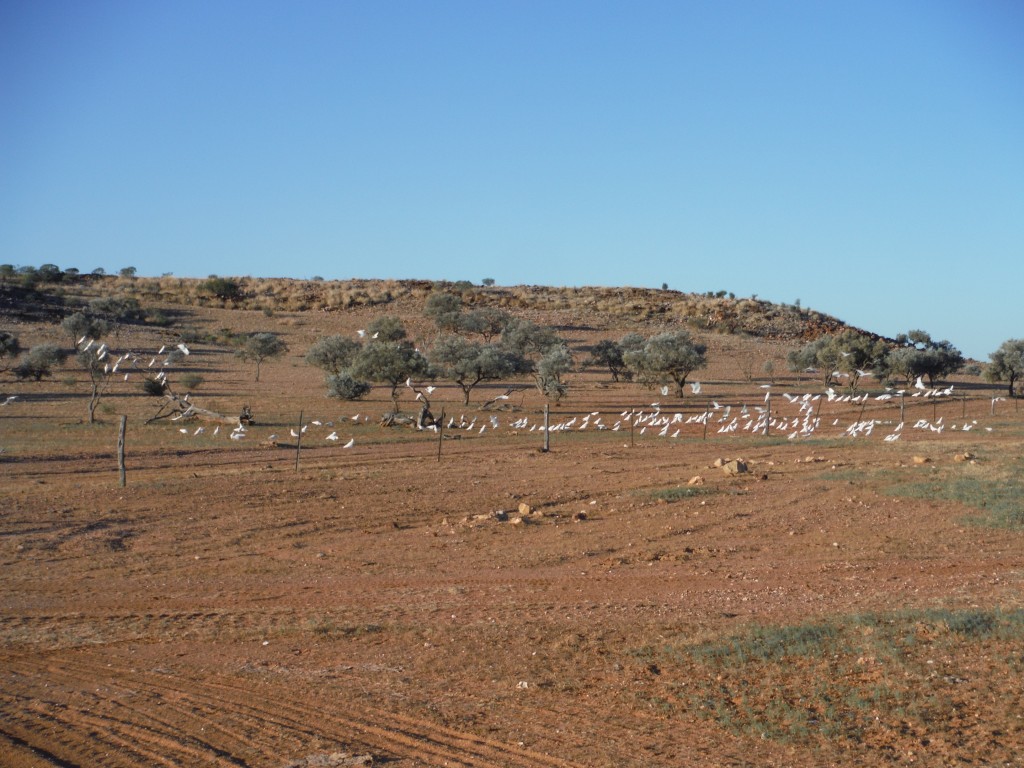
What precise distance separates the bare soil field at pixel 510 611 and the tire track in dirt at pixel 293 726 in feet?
0.11

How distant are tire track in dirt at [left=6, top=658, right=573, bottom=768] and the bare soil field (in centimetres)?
3

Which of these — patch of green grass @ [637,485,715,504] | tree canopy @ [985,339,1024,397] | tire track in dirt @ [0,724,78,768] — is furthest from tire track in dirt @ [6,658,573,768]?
tree canopy @ [985,339,1024,397]

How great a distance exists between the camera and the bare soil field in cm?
755

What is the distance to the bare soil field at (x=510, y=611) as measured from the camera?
7.55m

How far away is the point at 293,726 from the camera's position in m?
7.77

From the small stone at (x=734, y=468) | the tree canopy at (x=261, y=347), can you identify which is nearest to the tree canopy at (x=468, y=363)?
the tree canopy at (x=261, y=347)

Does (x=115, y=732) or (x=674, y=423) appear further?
(x=674, y=423)

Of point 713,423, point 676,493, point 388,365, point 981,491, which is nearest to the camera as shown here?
point 981,491

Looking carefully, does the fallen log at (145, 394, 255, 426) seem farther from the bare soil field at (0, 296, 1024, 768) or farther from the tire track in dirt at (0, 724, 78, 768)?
the tire track in dirt at (0, 724, 78, 768)

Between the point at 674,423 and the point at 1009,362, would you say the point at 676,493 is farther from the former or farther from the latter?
the point at 1009,362

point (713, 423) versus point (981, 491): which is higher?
point (713, 423)

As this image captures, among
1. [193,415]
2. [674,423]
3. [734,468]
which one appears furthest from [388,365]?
[734,468]

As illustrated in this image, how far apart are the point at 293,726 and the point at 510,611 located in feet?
14.2

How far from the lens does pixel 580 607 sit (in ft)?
38.9
